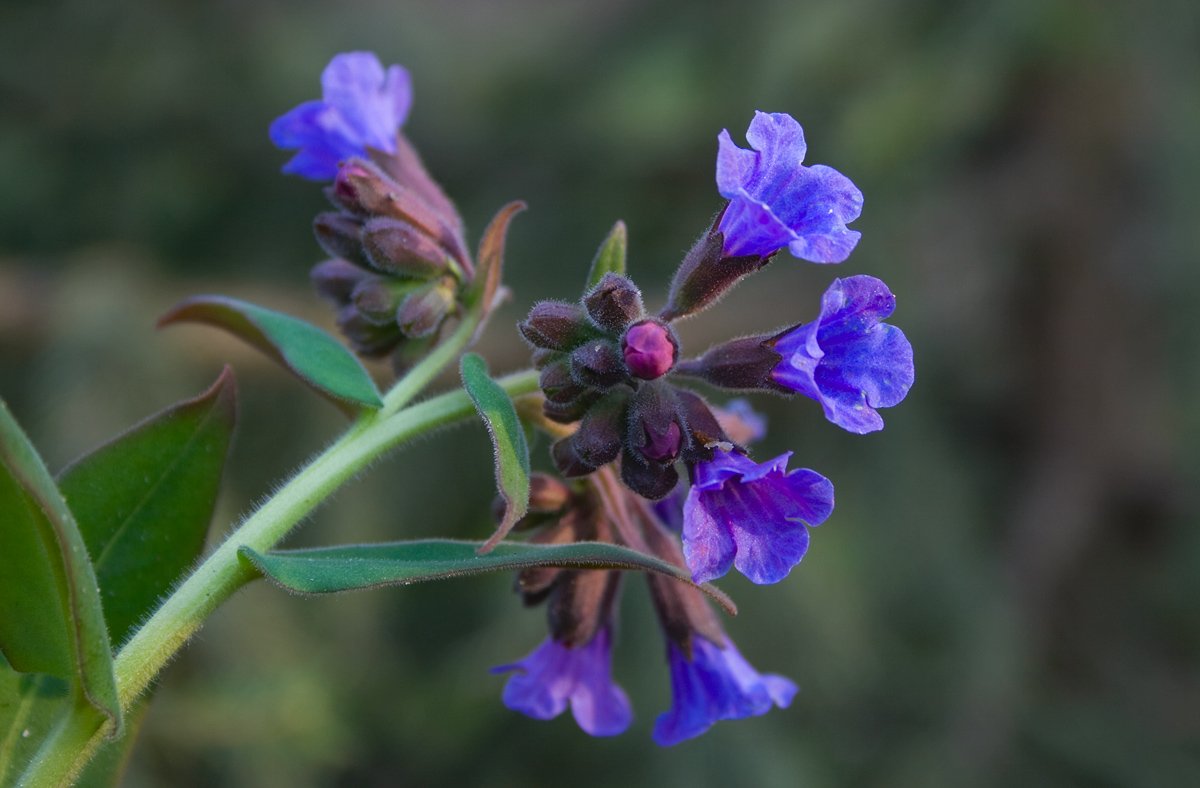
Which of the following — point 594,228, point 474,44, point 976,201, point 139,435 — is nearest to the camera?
point 139,435

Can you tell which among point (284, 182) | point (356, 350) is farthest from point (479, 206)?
point (356, 350)

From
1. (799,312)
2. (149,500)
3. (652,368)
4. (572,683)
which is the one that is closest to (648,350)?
(652,368)

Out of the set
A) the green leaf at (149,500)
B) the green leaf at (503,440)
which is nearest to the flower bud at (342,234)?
the green leaf at (149,500)

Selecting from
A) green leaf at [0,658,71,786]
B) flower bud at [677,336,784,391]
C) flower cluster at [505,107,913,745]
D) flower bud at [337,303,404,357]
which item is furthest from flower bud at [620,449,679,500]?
green leaf at [0,658,71,786]

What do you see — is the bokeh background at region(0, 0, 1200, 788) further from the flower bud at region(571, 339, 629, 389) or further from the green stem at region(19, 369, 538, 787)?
the flower bud at region(571, 339, 629, 389)

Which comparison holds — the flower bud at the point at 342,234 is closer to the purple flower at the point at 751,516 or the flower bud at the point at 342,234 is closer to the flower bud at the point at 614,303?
the flower bud at the point at 614,303

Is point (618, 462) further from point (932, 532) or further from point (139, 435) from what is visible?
point (932, 532)

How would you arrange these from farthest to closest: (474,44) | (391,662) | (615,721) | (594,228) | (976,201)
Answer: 1. (474,44)
2. (976,201)
3. (594,228)
4. (391,662)
5. (615,721)
